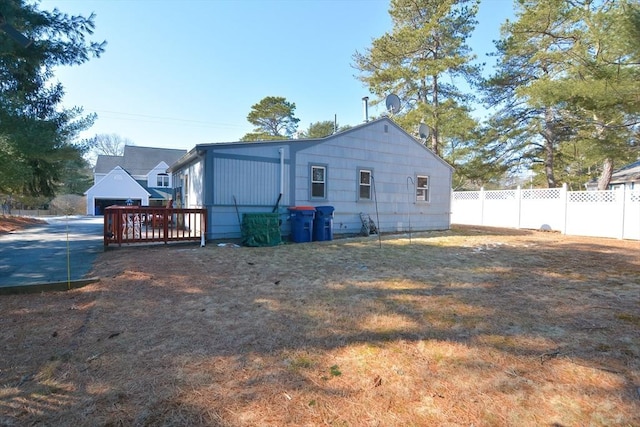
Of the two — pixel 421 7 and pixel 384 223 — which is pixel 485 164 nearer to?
pixel 421 7

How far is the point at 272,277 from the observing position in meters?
5.37

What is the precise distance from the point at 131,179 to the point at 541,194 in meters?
31.4

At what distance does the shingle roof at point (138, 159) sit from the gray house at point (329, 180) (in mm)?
23460

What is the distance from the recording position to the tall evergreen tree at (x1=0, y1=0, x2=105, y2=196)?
720 cm

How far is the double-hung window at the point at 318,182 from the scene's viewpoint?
1077cm

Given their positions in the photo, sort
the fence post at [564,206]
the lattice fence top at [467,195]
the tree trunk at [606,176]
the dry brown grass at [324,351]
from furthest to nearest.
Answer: the lattice fence top at [467,195] < the tree trunk at [606,176] < the fence post at [564,206] < the dry brown grass at [324,351]

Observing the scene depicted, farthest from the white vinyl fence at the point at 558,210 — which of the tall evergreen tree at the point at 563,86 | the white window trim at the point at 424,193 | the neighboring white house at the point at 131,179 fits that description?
the neighboring white house at the point at 131,179

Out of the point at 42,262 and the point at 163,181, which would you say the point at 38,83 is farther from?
the point at 163,181

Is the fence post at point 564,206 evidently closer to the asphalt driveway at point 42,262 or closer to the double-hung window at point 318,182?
the double-hung window at point 318,182

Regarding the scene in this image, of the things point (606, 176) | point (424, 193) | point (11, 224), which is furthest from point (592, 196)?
point (11, 224)

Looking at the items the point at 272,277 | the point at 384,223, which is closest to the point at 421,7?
the point at 384,223

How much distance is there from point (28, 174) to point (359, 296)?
12026 millimetres

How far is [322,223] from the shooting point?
33.3 feet

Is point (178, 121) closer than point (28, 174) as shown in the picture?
No
